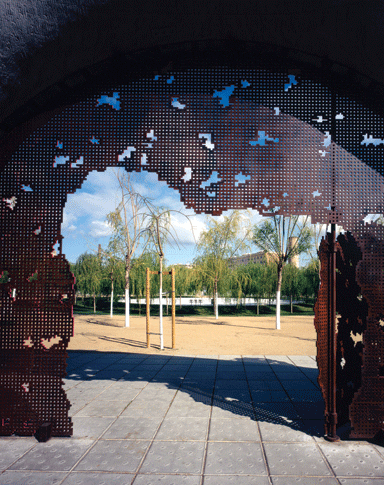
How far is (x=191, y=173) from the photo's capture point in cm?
386

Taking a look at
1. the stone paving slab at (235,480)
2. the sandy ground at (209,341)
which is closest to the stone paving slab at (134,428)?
the stone paving slab at (235,480)

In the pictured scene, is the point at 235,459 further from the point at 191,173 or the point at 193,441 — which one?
the point at 191,173

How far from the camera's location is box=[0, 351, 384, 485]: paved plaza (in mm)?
3125

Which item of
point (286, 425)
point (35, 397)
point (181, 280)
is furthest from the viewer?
point (181, 280)

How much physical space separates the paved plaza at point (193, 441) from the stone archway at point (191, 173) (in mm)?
487

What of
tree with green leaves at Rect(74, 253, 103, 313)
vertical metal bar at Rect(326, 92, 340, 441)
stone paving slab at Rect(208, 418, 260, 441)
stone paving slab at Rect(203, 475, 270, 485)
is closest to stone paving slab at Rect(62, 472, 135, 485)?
stone paving slab at Rect(203, 475, 270, 485)

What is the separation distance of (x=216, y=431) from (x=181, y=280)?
64.4ft

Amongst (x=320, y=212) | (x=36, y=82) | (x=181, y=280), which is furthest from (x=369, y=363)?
(x=181, y=280)

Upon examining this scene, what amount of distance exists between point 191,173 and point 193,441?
3209mm

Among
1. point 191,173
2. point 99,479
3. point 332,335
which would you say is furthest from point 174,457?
point 191,173

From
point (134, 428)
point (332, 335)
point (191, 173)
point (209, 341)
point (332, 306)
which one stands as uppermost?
point (191, 173)

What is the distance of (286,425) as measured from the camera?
4227mm

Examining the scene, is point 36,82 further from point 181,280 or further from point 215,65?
point 181,280

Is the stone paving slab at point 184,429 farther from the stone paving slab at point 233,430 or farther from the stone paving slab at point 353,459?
the stone paving slab at point 353,459
